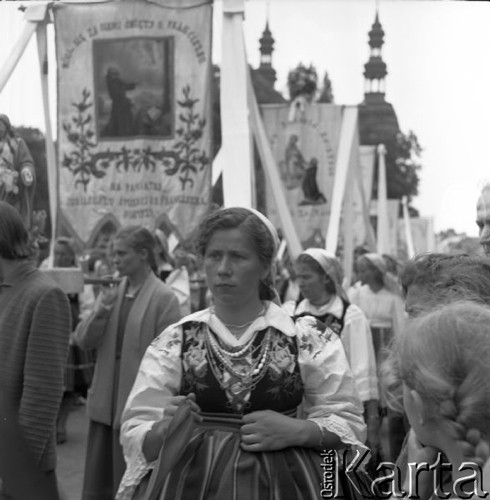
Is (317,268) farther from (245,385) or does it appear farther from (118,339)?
(245,385)

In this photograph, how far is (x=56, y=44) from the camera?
7.30 meters

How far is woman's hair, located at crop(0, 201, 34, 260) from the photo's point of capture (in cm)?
374

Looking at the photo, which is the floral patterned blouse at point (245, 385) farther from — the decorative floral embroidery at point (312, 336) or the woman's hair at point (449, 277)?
the woman's hair at point (449, 277)

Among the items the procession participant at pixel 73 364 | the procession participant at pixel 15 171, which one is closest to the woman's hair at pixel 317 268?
the procession participant at pixel 15 171

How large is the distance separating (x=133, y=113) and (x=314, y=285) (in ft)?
7.47

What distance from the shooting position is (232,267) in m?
3.14

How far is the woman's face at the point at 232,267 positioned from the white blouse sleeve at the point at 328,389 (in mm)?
210

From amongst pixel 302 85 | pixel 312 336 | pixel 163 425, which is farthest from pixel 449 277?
pixel 302 85

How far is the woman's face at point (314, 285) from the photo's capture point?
5906 mm

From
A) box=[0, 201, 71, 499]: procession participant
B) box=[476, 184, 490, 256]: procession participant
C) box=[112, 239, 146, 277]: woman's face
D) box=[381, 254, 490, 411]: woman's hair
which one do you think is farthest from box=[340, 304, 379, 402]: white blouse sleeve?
Answer: box=[381, 254, 490, 411]: woman's hair

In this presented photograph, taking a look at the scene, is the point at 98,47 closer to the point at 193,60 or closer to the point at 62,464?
the point at 193,60

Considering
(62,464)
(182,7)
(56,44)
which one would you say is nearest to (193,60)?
(182,7)

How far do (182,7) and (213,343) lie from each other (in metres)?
4.55

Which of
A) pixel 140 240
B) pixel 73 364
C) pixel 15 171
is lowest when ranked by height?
pixel 73 364
